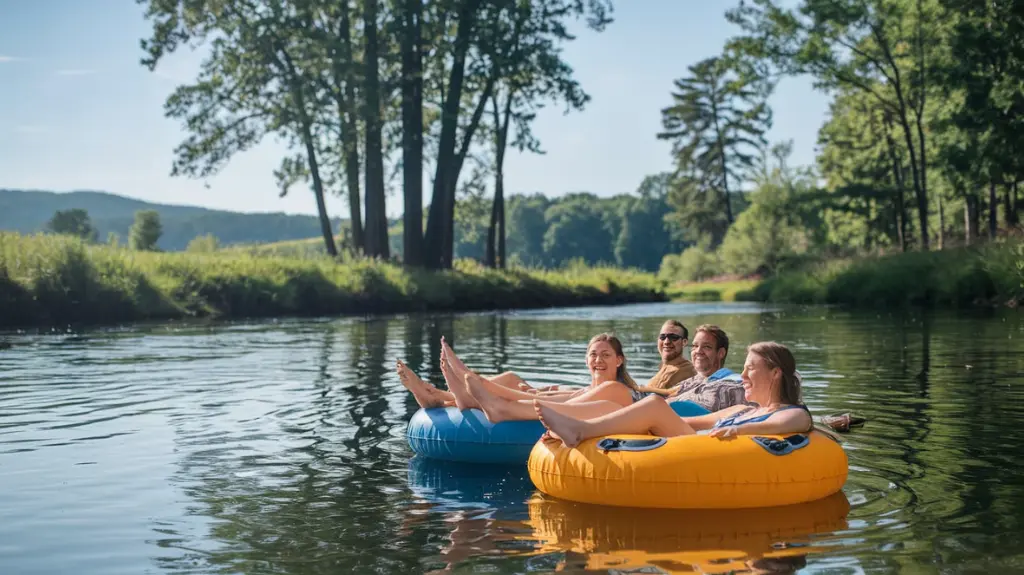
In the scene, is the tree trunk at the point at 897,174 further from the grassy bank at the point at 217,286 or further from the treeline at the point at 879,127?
the grassy bank at the point at 217,286

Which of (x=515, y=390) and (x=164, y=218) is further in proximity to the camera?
(x=164, y=218)

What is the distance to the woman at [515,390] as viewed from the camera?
708 cm

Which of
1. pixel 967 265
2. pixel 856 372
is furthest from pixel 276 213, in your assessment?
pixel 856 372

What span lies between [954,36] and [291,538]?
81.8 ft

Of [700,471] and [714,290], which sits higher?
[714,290]

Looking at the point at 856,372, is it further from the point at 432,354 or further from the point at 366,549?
the point at 366,549

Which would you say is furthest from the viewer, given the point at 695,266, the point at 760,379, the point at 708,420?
the point at 695,266

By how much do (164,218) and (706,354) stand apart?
15253cm

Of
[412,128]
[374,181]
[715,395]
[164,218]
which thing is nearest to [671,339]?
[715,395]

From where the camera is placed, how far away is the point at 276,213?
543 ft

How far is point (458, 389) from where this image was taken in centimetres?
752

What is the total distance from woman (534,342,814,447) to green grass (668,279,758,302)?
37.8 m

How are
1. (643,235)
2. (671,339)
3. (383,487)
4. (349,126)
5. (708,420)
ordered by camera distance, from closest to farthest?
(383,487) → (708,420) → (671,339) → (349,126) → (643,235)

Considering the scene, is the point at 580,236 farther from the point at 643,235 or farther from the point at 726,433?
the point at 726,433
